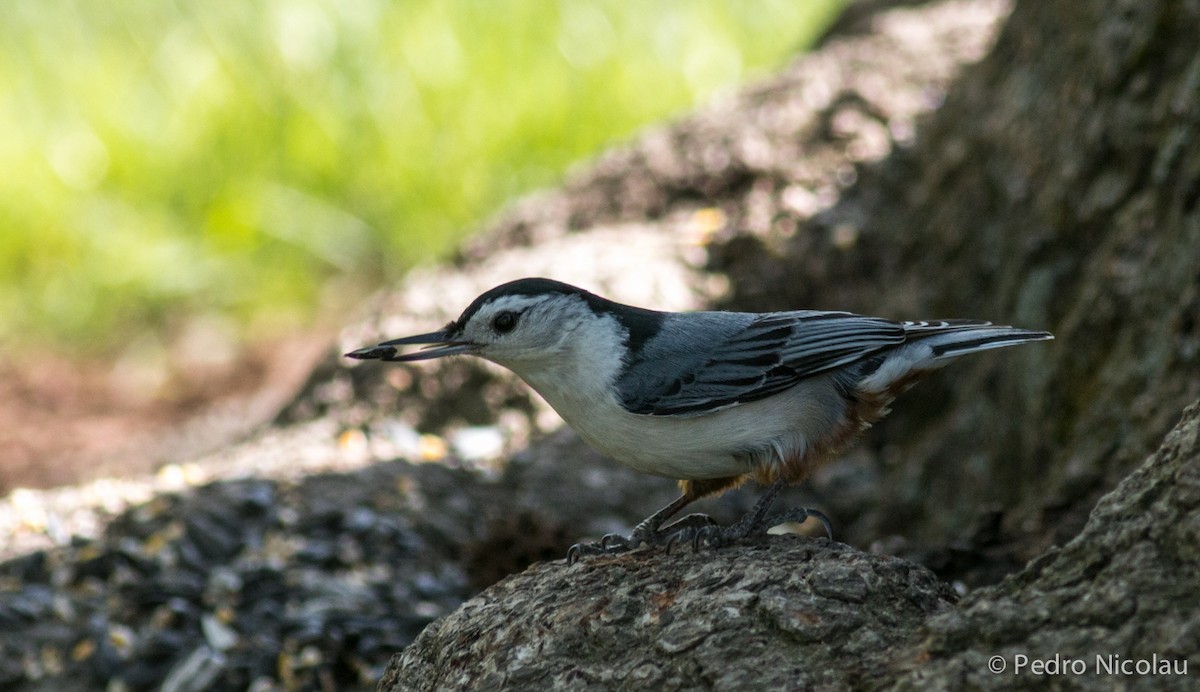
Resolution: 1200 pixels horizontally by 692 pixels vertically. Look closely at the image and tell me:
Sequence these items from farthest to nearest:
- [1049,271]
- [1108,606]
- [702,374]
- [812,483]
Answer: [812,483] < [1049,271] < [702,374] < [1108,606]

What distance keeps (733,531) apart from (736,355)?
49cm

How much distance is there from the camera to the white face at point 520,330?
10.3 ft

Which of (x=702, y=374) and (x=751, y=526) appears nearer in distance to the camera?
(x=751, y=526)

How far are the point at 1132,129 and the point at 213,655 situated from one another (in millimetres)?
3168

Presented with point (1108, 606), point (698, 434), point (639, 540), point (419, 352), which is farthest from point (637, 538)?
point (1108, 606)

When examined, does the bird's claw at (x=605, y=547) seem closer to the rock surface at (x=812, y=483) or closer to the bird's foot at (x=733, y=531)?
→ the rock surface at (x=812, y=483)

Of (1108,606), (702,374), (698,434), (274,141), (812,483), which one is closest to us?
(1108,606)

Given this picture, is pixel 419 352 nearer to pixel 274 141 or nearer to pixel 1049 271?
pixel 1049 271

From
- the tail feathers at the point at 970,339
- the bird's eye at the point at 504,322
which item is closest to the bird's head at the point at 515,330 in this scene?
the bird's eye at the point at 504,322

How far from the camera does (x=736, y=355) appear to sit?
3193 millimetres

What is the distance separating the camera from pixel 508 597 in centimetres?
284

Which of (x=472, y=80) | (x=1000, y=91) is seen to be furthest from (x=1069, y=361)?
(x=472, y=80)

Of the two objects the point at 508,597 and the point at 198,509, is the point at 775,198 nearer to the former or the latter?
the point at 198,509

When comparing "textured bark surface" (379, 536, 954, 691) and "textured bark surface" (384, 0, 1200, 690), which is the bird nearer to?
"textured bark surface" (379, 536, 954, 691)
